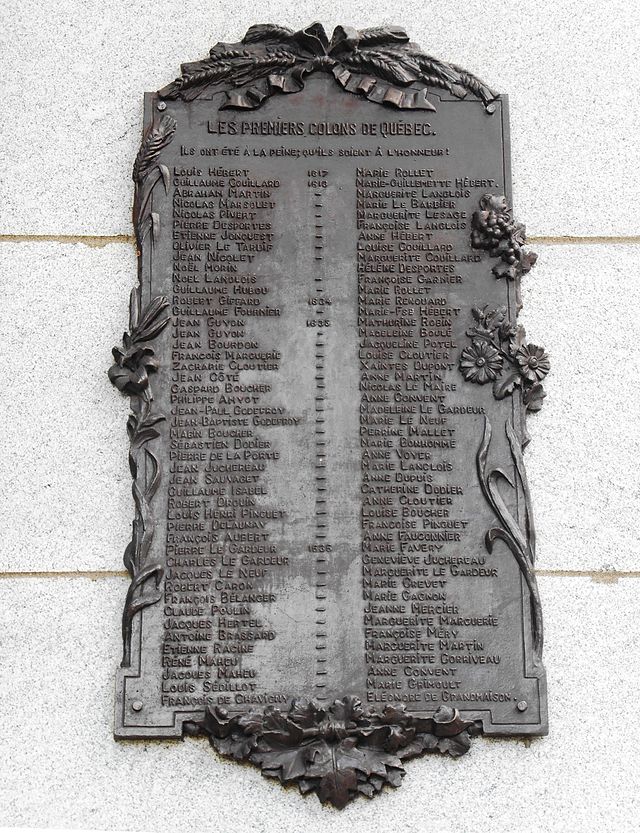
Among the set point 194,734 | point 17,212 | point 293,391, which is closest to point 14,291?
point 17,212

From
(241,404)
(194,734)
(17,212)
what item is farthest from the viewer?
(17,212)

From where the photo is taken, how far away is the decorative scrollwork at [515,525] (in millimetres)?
5141

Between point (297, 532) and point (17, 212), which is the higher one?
point (17, 212)

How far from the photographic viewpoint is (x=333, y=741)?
493cm

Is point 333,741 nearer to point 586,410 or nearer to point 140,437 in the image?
point 140,437

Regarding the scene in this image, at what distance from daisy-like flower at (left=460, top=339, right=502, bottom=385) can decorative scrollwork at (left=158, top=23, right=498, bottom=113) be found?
1252mm

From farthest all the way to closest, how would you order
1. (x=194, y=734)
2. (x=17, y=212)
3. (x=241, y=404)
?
1. (x=17, y=212)
2. (x=241, y=404)
3. (x=194, y=734)

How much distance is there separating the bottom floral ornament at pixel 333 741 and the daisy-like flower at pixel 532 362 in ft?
5.03

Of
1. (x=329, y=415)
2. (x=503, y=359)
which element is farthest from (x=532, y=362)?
(x=329, y=415)

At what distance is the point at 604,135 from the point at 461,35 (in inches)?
34.8

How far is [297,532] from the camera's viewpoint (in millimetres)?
5219

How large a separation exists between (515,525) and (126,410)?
1.82 metres

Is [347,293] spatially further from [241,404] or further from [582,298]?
[582,298]

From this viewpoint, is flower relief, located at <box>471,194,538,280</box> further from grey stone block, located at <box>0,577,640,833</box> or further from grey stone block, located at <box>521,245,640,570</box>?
grey stone block, located at <box>0,577,640,833</box>
